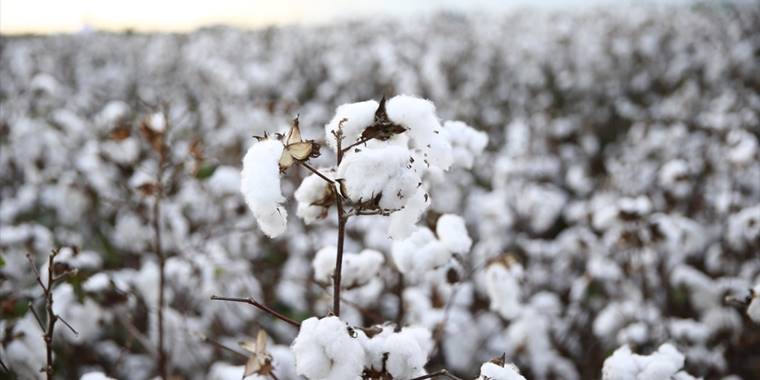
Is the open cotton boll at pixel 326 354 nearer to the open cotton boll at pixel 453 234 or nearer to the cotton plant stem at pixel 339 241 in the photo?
the cotton plant stem at pixel 339 241

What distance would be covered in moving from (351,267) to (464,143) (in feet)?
1.38

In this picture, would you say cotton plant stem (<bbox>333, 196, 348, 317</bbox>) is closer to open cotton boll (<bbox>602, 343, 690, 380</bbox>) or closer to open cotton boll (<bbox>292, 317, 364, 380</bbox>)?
open cotton boll (<bbox>292, 317, 364, 380</bbox>)

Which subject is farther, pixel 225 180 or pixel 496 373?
pixel 225 180

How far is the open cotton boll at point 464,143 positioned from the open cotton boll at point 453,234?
0.14 metres

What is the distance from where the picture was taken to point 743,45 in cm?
825

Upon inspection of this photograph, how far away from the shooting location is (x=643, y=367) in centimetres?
119

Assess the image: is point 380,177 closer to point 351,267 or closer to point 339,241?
point 339,241

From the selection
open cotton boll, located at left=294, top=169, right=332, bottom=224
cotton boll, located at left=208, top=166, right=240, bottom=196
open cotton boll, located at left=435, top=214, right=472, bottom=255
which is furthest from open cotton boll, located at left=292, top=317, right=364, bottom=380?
cotton boll, located at left=208, top=166, right=240, bottom=196

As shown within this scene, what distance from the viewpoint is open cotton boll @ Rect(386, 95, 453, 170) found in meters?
0.98

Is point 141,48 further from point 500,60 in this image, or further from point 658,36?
point 658,36

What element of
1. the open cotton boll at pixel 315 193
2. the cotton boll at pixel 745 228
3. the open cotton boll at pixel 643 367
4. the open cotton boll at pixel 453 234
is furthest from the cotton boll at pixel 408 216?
the cotton boll at pixel 745 228

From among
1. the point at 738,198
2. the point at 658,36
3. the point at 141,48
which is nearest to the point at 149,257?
the point at 738,198

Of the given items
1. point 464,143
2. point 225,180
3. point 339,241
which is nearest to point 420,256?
point 464,143

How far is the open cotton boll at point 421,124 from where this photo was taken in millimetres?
979
